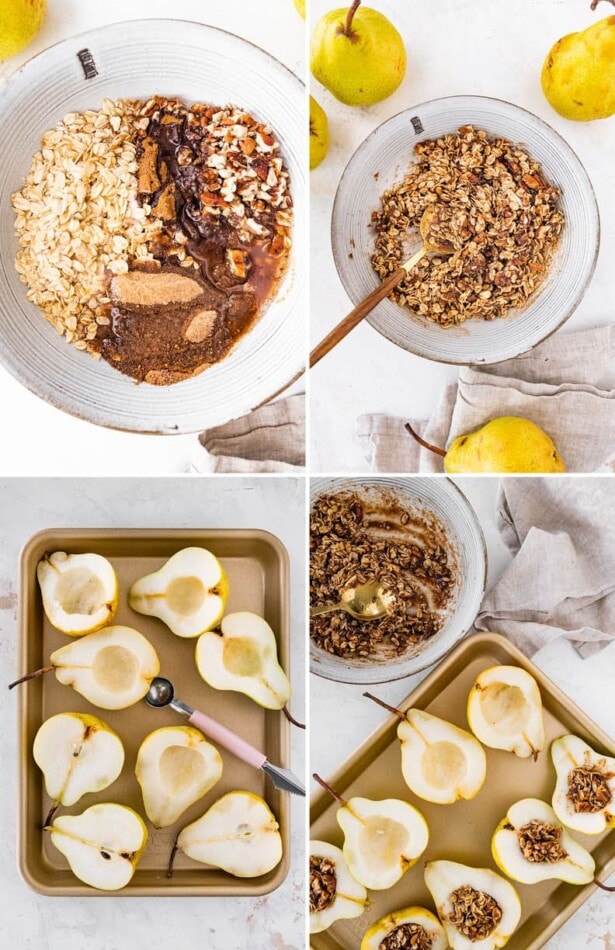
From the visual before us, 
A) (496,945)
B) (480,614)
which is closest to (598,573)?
(480,614)

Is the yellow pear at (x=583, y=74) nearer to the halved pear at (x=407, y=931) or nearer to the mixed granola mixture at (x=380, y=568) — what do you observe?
the mixed granola mixture at (x=380, y=568)

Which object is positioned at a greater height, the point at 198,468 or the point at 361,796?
the point at 198,468

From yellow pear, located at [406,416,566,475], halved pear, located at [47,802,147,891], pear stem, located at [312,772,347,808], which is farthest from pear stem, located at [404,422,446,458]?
halved pear, located at [47,802,147,891]

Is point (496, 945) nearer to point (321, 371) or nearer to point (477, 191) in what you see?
point (321, 371)

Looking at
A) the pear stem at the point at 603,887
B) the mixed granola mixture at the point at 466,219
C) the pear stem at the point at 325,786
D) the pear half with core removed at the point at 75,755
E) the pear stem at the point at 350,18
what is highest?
the pear stem at the point at 350,18

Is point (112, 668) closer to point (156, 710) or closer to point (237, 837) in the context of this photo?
point (156, 710)

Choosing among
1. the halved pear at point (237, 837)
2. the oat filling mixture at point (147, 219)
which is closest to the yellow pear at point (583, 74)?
the oat filling mixture at point (147, 219)
